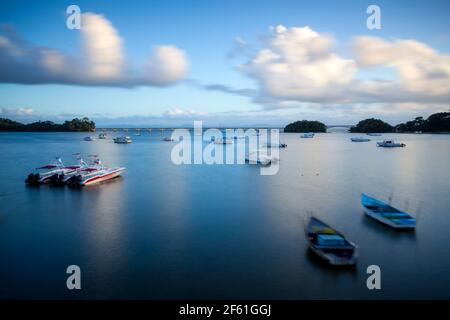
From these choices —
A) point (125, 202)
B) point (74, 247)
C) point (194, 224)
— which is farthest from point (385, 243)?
point (125, 202)

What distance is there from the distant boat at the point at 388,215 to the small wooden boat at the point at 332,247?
3.09 metres

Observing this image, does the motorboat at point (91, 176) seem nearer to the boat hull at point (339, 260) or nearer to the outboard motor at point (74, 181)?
the outboard motor at point (74, 181)

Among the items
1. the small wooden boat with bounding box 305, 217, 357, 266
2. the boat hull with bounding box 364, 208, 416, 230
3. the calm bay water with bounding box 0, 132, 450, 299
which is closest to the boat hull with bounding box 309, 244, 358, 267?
the small wooden boat with bounding box 305, 217, 357, 266

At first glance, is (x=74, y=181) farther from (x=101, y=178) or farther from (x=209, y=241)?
(x=209, y=241)

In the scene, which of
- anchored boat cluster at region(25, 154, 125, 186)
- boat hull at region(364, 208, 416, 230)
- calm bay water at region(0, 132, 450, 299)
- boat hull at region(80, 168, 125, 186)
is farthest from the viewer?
anchored boat cluster at region(25, 154, 125, 186)

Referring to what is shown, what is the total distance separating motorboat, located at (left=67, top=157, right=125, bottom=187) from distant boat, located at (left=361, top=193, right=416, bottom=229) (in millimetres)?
13758

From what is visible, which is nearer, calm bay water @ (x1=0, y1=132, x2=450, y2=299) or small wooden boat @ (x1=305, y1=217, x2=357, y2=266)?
calm bay water @ (x1=0, y1=132, x2=450, y2=299)

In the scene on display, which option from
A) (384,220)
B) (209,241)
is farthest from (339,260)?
(384,220)

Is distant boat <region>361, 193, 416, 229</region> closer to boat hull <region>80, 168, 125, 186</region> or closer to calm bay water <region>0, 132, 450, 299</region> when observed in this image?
calm bay water <region>0, 132, 450, 299</region>

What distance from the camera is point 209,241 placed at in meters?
10.1

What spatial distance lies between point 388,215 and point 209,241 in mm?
6035

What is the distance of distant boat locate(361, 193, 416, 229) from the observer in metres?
10.9

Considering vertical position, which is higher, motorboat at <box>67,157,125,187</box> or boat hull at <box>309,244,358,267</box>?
motorboat at <box>67,157,125,187</box>

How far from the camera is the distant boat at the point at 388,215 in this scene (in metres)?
10.9
